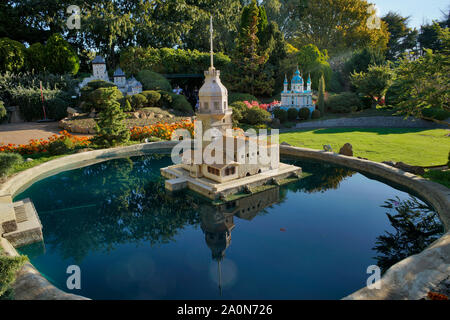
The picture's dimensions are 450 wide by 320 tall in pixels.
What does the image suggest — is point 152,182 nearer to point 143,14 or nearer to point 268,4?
point 143,14

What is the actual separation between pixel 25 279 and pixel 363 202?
13.4 metres

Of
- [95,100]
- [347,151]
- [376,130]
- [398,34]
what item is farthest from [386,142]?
[398,34]

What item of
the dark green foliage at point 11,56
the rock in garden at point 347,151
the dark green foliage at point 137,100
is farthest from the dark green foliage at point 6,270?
the dark green foliage at point 11,56

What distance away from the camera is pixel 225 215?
523 inches

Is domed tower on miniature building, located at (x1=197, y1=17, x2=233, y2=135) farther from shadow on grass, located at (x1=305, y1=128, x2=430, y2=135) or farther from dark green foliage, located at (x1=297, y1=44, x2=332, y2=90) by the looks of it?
dark green foliage, located at (x1=297, y1=44, x2=332, y2=90)

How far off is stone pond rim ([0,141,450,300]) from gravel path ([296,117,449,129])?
34.2 feet

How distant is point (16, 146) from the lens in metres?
22.0

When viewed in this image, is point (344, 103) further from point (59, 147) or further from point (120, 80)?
point (59, 147)

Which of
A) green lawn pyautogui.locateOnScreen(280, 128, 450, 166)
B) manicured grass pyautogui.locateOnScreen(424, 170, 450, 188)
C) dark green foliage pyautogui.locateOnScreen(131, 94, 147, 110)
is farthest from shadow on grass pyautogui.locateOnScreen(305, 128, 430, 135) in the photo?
dark green foliage pyautogui.locateOnScreen(131, 94, 147, 110)

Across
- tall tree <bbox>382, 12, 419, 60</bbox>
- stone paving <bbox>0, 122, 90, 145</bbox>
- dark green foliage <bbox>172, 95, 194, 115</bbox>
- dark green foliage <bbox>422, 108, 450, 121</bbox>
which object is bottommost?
stone paving <bbox>0, 122, 90, 145</bbox>

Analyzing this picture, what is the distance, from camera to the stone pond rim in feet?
24.2

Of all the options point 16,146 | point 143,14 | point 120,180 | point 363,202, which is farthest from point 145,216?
point 143,14

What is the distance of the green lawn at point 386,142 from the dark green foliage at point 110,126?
42.7 feet

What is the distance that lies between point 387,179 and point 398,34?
51.2 meters
